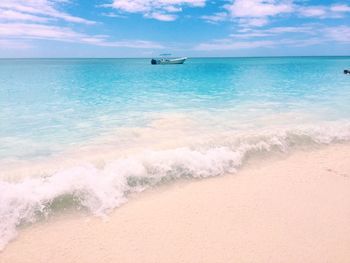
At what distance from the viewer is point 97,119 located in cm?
1154

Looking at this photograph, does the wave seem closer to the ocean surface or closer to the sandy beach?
the ocean surface

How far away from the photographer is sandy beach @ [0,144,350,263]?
152 inches

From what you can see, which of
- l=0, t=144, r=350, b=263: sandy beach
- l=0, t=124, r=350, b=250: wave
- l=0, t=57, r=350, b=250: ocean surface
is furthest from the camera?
l=0, t=57, r=350, b=250: ocean surface

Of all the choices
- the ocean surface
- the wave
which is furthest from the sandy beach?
the ocean surface

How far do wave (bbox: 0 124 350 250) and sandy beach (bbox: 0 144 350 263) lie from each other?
241mm

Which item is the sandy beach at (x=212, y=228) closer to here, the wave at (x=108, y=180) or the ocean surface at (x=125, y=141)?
the wave at (x=108, y=180)

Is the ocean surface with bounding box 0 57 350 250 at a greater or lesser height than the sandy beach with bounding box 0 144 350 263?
greater

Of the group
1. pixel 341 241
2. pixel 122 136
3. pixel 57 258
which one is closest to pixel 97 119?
pixel 122 136

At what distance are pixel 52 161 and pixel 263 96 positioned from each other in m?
13.6

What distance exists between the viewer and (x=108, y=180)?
5.48 m

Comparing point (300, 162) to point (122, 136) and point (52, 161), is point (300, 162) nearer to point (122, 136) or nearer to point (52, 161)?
point (122, 136)

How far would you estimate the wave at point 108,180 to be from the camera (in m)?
4.64

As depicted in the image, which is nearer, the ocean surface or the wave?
the wave

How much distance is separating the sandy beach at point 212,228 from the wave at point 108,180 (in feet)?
0.79
